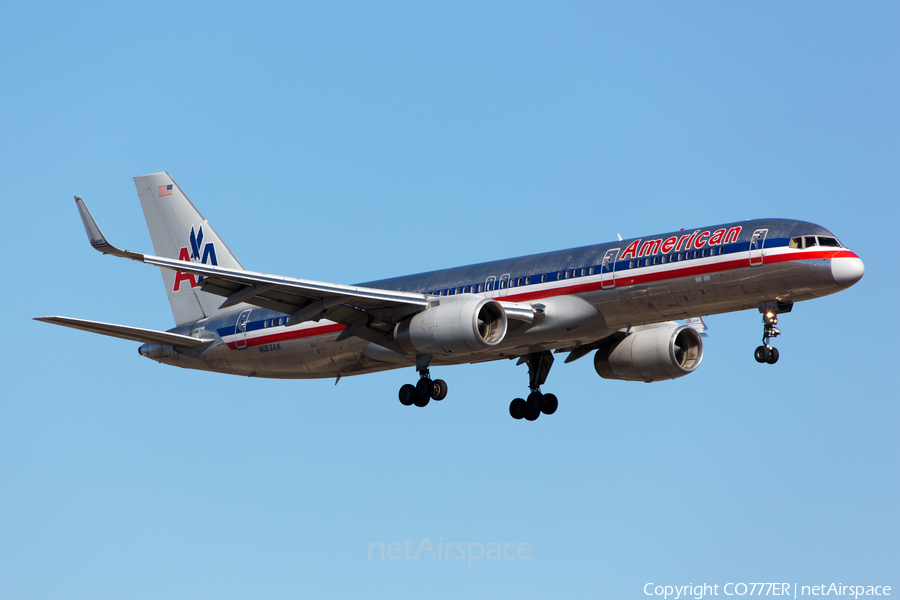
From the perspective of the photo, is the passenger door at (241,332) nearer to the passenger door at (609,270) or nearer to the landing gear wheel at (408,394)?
the landing gear wheel at (408,394)

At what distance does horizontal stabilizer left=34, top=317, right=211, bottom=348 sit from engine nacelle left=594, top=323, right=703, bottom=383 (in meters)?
15.4

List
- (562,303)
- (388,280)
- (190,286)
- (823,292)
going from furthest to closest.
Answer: (190,286)
(388,280)
(562,303)
(823,292)

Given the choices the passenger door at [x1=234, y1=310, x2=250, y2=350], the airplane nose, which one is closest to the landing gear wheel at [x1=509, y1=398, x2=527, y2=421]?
the passenger door at [x1=234, y1=310, x2=250, y2=350]

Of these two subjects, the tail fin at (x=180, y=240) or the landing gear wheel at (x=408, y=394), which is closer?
the landing gear wheel at (x=408, y=394)

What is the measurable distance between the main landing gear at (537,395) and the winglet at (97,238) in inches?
652

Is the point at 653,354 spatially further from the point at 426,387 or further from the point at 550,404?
the point at 426,387

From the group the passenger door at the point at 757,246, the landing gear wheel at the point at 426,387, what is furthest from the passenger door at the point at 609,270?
the landing gear wheel at the point at 426,387

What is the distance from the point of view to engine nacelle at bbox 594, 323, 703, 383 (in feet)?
134

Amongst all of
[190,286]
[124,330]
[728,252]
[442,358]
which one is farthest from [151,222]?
[728,252]

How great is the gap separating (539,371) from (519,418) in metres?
1.95

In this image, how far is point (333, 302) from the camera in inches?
1464

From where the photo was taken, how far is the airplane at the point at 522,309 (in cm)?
3369

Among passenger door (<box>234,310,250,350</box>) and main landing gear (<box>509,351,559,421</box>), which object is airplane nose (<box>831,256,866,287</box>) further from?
passenger door (<box>234,310,250,350</box>)

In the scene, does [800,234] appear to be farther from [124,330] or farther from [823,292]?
[124,330]
